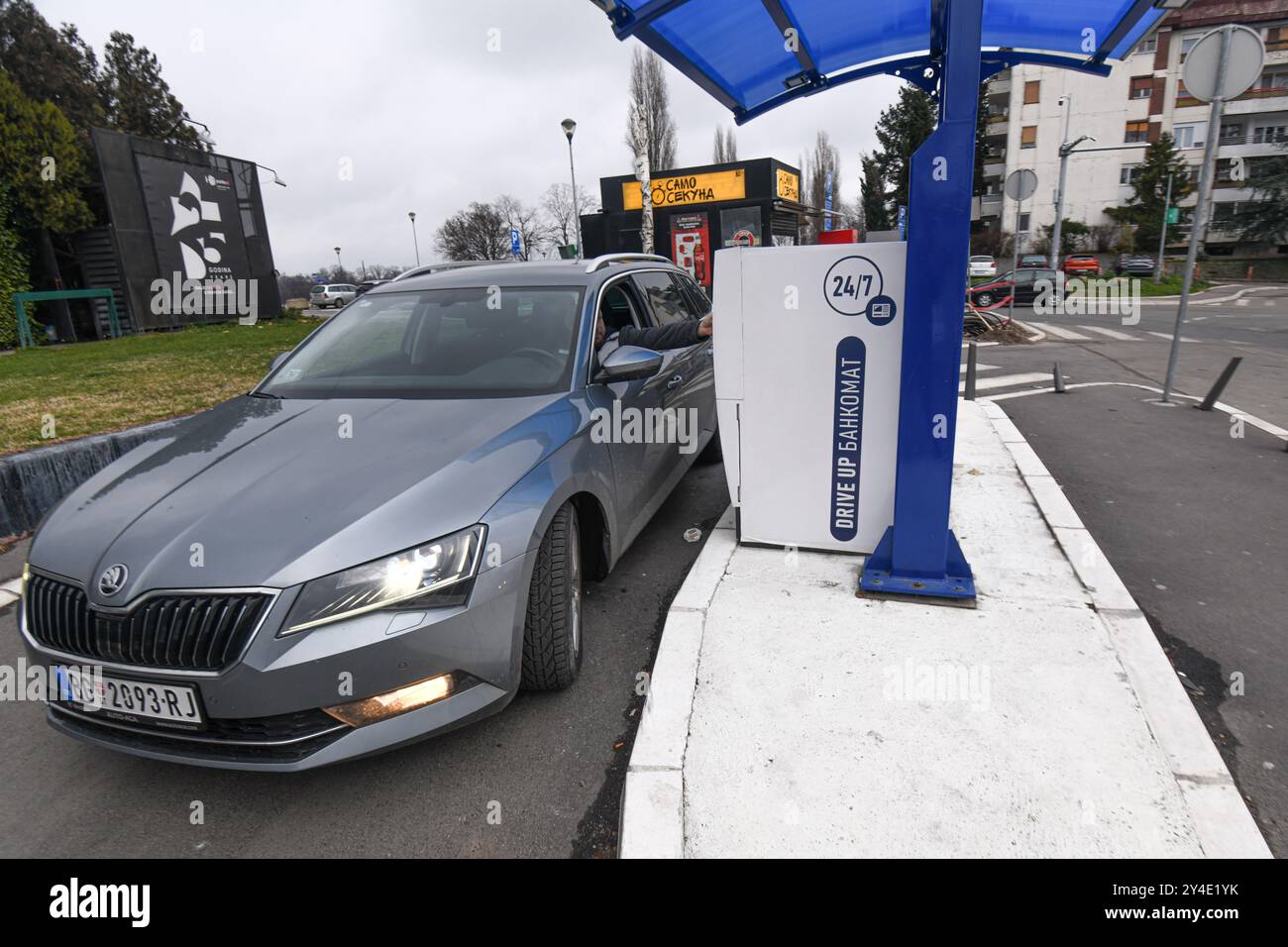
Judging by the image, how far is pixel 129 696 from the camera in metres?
2.15

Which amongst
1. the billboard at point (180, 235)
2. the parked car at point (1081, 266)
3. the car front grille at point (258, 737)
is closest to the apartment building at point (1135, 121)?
the parked car at point (1081, 266)

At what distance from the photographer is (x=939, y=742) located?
2387 millimetres

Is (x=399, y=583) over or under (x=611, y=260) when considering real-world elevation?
under

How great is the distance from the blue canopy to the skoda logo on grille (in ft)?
10.3

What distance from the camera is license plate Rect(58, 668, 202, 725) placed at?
2086 millimetres

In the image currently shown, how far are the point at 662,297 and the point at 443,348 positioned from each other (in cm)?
188

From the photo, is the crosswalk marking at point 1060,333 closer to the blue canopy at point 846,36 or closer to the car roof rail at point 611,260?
the blue canopy at point 846,36

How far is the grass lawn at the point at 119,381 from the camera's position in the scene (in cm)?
652

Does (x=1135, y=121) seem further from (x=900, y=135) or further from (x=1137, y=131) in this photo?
(x=900, y=135)

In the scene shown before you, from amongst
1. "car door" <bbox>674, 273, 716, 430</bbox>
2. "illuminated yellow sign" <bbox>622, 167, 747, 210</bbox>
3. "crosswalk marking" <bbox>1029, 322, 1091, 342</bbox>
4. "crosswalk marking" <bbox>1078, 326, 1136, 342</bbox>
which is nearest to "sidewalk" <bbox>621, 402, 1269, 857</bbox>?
"car door" <bbox>674, 273, 716, 430</bbox>

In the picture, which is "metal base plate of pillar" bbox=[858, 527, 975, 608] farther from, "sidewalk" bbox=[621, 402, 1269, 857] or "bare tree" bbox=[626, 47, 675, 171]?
"bare tree" bbox=[626, 47, 675, 171]

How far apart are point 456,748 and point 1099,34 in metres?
4.92

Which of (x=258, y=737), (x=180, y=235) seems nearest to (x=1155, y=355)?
(x=258, y=737)

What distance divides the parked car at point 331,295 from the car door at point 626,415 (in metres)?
31.9
